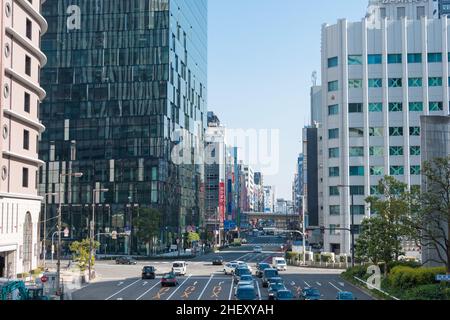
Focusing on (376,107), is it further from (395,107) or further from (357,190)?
(357,190)

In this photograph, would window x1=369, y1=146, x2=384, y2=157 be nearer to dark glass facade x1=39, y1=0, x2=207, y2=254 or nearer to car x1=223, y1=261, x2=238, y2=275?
car x1=223, y1=261, x2=238, y2=275

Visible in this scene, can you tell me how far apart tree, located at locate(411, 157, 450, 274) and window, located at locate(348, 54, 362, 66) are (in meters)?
53.9

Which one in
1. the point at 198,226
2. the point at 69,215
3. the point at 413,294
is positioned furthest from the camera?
the point at 198,226

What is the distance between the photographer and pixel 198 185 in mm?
139375

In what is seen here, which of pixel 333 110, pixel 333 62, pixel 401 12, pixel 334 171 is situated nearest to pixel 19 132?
pixel 334 171

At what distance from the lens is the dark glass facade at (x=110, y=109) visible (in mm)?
109625

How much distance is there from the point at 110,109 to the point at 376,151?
175 feet

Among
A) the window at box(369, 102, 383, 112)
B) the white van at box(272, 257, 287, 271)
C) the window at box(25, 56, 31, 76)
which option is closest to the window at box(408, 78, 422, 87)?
the window at box(369, 102, 383, 112)

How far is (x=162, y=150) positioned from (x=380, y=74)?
146 ft

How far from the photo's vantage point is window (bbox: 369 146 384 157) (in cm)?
8638

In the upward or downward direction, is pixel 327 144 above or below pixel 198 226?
above

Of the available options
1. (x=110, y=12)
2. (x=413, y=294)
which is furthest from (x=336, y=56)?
(x=413, y=294)

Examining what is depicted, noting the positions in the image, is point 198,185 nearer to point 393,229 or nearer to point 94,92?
point 94,92

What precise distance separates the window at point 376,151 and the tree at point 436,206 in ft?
167
